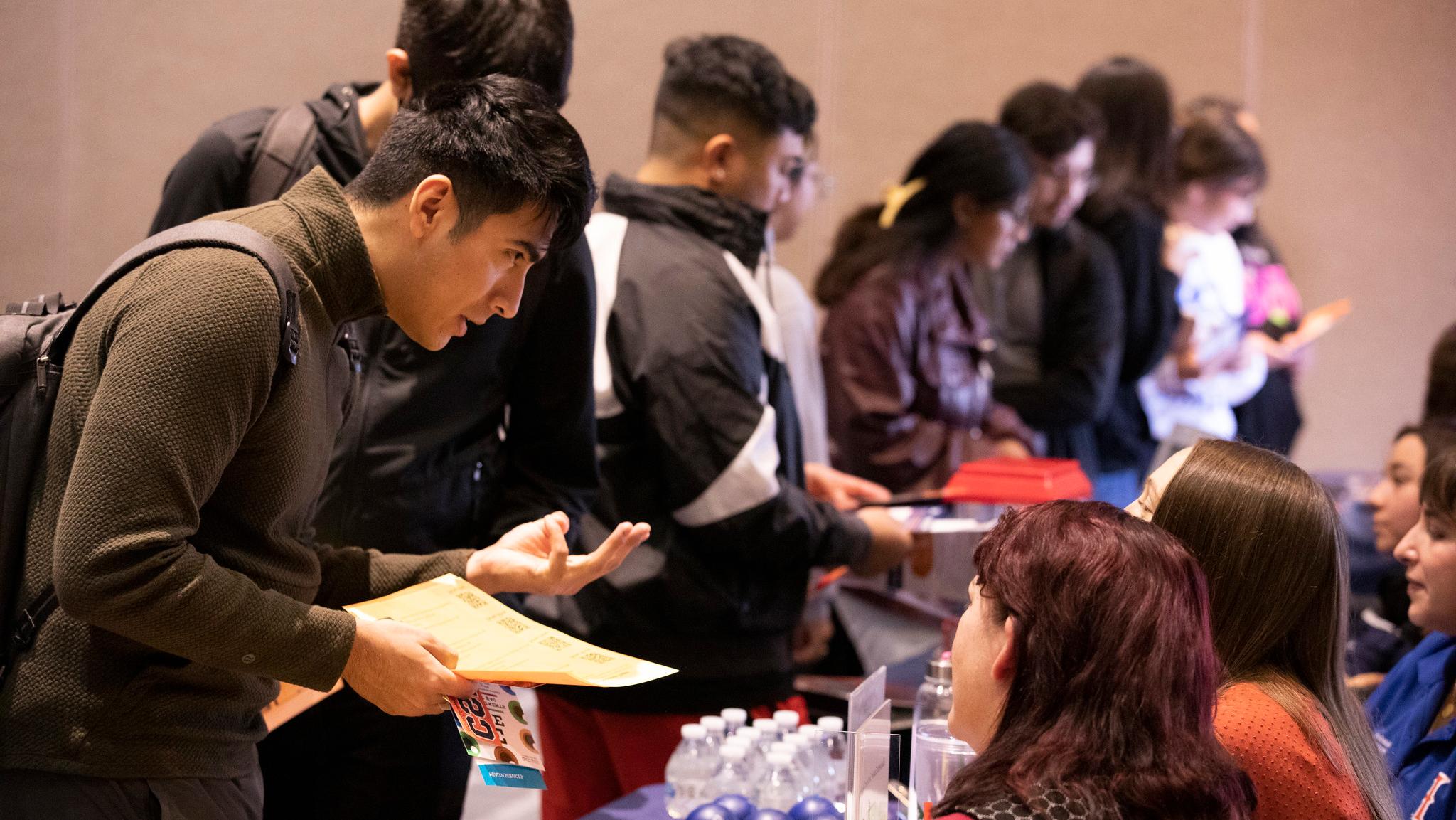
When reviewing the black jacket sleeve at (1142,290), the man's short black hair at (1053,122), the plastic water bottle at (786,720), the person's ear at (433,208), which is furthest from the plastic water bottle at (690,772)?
the black jacket sleeve at (1142,290)

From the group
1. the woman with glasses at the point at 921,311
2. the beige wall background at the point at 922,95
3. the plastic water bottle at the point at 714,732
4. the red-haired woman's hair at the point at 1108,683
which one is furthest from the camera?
the woman with glasses at the point at 921,311

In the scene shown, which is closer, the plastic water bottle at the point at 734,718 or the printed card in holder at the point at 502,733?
the printed card in holder at the point at 502,733

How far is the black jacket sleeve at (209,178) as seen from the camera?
6.74ft

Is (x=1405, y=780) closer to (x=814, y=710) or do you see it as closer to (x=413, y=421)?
(x=814, y=710)

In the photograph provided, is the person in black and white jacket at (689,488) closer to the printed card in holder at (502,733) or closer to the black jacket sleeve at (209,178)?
the black jacket sleeve at (209,178)

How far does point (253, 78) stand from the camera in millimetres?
2533

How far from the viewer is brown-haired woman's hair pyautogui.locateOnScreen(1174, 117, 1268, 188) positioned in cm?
493

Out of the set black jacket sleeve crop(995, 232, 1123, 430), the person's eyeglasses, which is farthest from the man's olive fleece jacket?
black jacket sleeve crop(995, 232, 1123, 430)

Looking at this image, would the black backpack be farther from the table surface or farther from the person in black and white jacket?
the person in black and white jacket

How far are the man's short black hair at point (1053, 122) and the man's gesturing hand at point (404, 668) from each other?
331 centimetres

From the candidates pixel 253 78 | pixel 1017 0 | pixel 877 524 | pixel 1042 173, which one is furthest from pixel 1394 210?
pixel 253 78

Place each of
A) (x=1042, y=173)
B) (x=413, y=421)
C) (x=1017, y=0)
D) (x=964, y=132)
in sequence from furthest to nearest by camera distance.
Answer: (x=1017, y=0) < (x=1042, y=173) < (x=964, y=132) < (x=413, y=421)

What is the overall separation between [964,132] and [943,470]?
0.92 meters

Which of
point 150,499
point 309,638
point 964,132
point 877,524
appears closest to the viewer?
point 150,499
